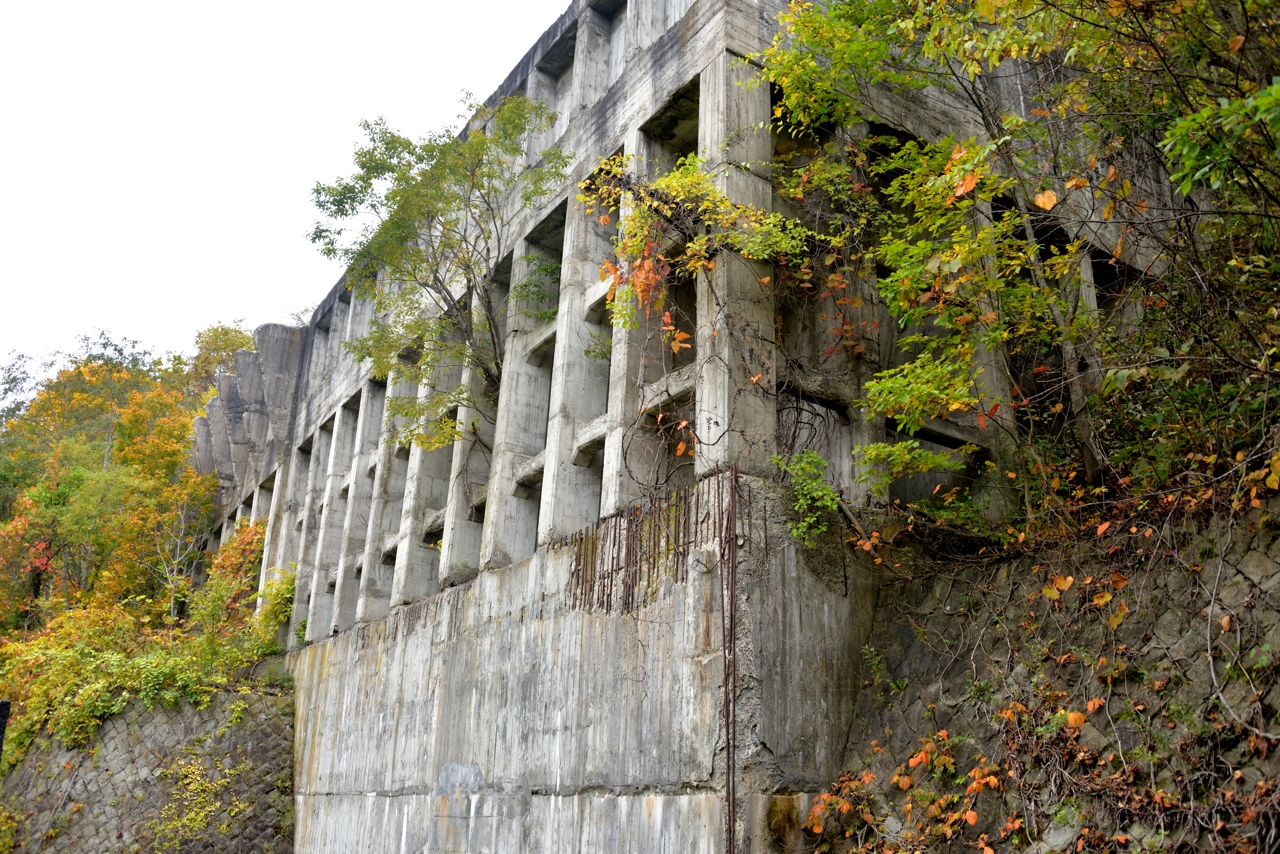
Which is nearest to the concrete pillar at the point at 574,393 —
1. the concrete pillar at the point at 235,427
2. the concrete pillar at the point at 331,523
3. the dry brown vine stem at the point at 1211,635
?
the dry brown vine stem at the point at 1211,635

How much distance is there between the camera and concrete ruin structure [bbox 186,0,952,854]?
7.57 meters

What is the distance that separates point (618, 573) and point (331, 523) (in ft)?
40.7

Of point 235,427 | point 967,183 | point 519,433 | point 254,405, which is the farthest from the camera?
point 235,427

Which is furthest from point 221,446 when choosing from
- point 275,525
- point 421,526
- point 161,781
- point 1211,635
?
point 1211,635

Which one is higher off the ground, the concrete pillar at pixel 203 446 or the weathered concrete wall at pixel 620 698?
the concrete pillar at pixel 203 446

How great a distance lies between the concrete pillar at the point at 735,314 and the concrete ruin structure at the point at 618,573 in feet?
0.08

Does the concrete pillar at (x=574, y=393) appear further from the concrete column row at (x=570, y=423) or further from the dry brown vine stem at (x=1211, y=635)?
the dry brown vine stem at (x=1211, y=635)

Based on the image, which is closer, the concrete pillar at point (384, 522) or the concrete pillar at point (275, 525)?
the concrete pillar at point (384, 522)

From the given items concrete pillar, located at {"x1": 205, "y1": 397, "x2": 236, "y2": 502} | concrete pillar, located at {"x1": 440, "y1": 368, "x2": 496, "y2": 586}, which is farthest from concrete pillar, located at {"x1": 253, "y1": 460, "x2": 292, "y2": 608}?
concrete pillar, located at {"x1": 440, "y1": 368, "x2": 496, "y2": 586}

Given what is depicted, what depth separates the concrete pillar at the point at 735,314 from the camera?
8477 millimetres

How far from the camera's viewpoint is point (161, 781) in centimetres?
1559

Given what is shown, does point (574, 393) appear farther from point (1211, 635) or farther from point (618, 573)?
point (1211, 635)

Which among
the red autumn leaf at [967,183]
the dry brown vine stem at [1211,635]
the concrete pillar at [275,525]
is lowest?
the dry brown vine stem at [1211,635]

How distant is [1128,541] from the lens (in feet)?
21.9
